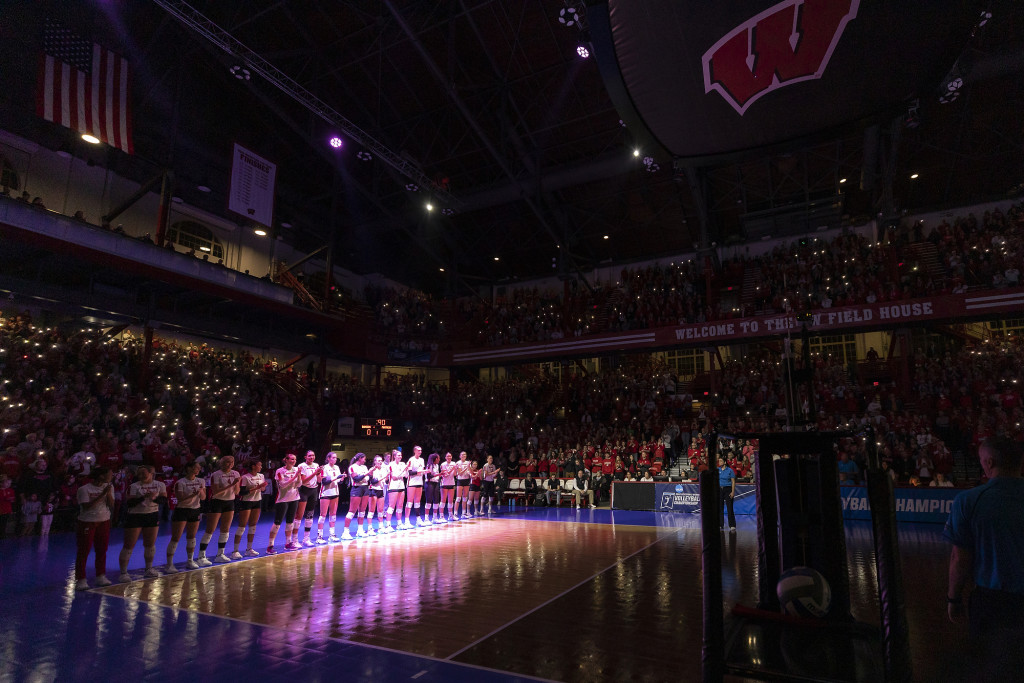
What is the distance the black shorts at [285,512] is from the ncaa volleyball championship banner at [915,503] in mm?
14668

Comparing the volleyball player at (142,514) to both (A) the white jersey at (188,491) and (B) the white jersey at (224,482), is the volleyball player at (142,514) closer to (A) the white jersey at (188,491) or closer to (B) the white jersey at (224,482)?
(A) the white jersey at (188,491)

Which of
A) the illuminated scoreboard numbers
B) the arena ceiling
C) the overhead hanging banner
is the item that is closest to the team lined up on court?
Answer: the illuminated scoreboard numbers

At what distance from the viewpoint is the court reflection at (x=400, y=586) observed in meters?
6.42

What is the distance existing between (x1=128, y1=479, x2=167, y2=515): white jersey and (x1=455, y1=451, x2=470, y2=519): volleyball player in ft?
32.1

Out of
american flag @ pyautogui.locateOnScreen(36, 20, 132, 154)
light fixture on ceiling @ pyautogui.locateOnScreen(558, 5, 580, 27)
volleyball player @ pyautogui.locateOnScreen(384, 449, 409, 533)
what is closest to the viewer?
volleyball player @ pyautogui.locateOnScreen(384, 449, 409, 533)

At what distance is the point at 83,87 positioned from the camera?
17.1 metres

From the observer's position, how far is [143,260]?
1980 cm

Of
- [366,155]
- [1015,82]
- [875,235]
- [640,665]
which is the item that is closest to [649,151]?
[640,665]

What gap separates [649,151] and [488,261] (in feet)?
108

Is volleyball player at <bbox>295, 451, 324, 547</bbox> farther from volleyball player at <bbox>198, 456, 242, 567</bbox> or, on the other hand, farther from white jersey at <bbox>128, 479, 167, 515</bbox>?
white jersey at <bbox>128, 479, 167, 515</bbox>

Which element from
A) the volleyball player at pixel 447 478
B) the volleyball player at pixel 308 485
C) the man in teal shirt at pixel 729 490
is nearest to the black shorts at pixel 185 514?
the volleyball player at pixel 308 485

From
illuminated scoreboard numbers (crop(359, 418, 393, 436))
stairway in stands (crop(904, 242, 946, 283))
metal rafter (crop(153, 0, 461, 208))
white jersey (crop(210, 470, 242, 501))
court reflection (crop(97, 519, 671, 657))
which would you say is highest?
metal rafter (crop(153, 0, 461, 208))

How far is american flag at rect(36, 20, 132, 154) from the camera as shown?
16094 millimetres

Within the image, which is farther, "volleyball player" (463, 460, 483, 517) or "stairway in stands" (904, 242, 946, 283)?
"stairway in stands" (904, 242, 946, 283)
